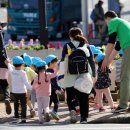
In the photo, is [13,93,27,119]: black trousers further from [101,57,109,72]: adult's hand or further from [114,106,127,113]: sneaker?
[114,106,127,113]: sneaker

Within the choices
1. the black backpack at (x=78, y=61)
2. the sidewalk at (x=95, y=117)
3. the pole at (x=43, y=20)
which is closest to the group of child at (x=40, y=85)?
the sidewalk at (x=95, y=117)

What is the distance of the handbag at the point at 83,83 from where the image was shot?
36.9 ft

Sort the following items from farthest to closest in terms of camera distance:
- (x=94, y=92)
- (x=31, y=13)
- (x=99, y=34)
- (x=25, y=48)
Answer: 1. (x=31, y=13)
2. (x=99, y=34)
3. (x=25, y=48)
4. (x=94, y=92)

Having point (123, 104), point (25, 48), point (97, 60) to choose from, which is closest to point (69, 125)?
point (123, 104)

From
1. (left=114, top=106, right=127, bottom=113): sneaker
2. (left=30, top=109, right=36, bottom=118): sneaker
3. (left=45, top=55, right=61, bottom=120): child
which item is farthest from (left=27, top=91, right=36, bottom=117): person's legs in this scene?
(left=114, top=106, right=127, bottom=113): sneaker

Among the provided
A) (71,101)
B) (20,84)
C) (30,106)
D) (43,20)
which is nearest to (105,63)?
(71,101)

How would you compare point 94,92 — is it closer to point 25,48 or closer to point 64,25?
point 25,48

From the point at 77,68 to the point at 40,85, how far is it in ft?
2.84

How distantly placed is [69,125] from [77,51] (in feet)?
4.21

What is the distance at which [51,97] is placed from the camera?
12.4m

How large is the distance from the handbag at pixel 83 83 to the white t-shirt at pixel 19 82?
1.08 m

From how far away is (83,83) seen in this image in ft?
37.0

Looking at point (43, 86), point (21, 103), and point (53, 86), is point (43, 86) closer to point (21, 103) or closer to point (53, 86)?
point (21, 103)

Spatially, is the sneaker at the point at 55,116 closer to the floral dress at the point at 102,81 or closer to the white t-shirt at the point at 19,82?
the white t-shirt at the point at 19,82
